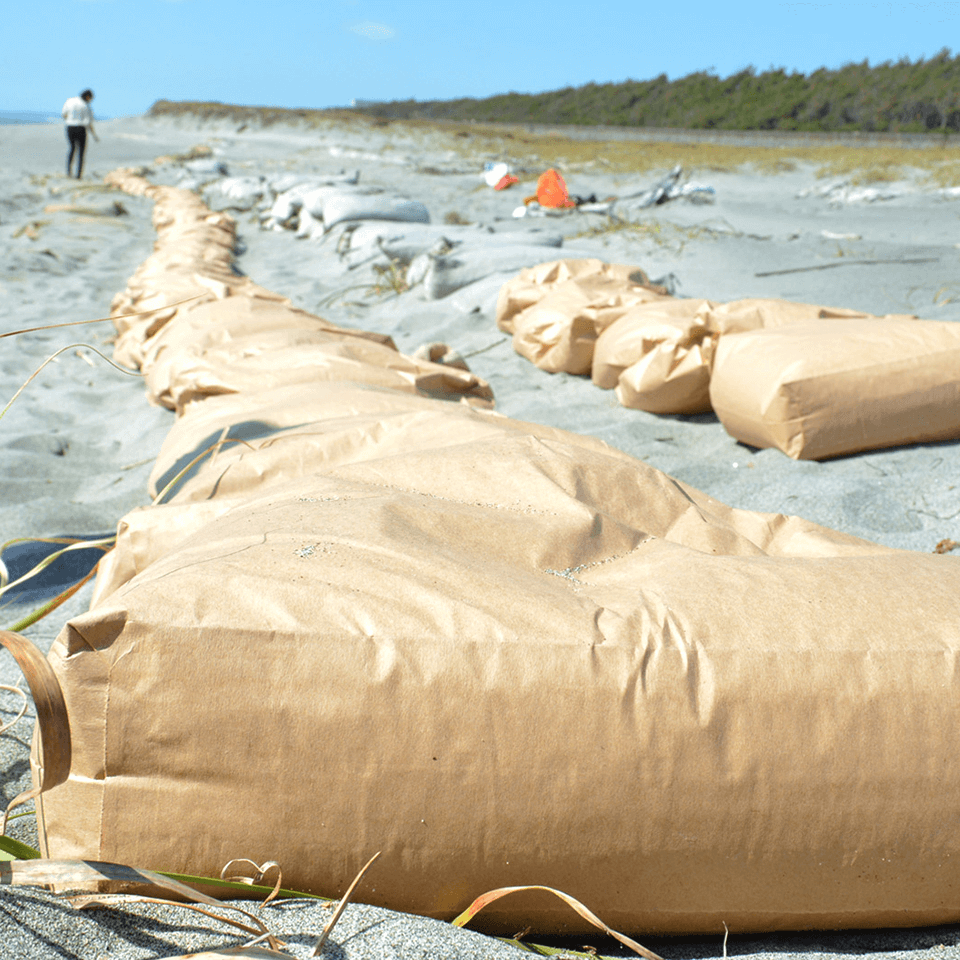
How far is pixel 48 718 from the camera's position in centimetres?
66

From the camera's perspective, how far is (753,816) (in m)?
0.73

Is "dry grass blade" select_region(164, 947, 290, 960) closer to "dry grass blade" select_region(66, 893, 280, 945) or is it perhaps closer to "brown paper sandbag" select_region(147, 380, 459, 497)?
"dry grass blade" select_region(66, 893, 280, 945)

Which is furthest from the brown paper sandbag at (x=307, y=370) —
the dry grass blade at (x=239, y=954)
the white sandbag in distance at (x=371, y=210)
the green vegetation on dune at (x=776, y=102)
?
the green vegetation on dune at (x=776, y=102)

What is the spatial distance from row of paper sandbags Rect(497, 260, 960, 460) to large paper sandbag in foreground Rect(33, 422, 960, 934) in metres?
1.20

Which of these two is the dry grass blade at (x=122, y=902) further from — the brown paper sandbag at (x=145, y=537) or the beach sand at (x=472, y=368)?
the brown paper sandbag at (x=145, y=537)

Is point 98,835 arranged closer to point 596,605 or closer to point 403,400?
point 596,605

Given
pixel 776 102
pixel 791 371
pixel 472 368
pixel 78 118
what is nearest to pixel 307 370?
pixel 791 371

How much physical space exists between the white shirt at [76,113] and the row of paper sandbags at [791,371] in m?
10.2

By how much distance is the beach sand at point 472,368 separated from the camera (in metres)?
0.72

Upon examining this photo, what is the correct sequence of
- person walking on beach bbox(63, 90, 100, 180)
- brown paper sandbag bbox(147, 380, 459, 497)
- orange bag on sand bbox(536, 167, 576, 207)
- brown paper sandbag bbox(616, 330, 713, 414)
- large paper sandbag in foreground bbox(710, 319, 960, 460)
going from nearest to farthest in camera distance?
1. brown paper sandbag bbox(147, 380, 459, 497)
2. large paper sandbag in foreground bbox(710, 319, 960, 460)
3. brown paper sandbag bbox(616, 330, 713, 414)
4. orange bag on sand bbox(536, 167, 576, 207)
5. person walking on beach bbox(63, 90, 100, 180)

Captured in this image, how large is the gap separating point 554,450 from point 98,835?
0.66 m

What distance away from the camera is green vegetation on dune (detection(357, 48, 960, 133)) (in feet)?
80.3

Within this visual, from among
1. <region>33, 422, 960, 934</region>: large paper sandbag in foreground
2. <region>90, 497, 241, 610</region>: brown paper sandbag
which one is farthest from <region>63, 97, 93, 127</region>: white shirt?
<region>33, 422, 960, 934</region>: large paper sandbag in foreground

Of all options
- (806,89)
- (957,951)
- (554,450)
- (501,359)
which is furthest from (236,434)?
(806,89)
